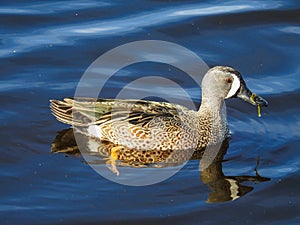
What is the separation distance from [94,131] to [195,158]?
137 cm

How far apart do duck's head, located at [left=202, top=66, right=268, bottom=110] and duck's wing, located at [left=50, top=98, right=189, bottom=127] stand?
452 millimetres

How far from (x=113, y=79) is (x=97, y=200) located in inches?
134

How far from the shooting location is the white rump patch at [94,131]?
33.2 feet

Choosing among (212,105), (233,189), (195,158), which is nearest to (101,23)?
(212,105)

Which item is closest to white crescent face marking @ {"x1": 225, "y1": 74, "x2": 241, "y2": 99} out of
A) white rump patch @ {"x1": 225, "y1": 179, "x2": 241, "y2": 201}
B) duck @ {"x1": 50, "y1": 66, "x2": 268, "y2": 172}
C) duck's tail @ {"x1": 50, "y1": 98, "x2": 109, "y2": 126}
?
duck @ {"x1": 50, "y1": 66, "x2": 268, "y2": 172}

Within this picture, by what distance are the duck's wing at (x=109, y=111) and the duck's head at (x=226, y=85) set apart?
0.45 metres

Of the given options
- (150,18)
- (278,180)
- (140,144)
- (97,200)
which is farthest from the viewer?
(150,18)

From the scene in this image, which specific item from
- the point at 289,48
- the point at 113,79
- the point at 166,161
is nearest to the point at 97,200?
the point at 166,161

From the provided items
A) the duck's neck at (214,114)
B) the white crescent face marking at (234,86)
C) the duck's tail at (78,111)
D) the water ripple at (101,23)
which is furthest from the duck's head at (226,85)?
the water ripple at (101,23)

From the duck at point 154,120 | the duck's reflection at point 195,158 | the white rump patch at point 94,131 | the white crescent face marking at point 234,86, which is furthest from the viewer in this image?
the white rump patch at point 94,131

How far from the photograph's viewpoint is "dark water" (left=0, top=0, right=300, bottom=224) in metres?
8.40

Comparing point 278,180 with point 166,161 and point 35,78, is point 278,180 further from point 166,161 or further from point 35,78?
point 35,78

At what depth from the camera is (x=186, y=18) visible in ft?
45.1

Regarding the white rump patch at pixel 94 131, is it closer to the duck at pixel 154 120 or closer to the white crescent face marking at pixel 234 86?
the duck at pixel 154 120
